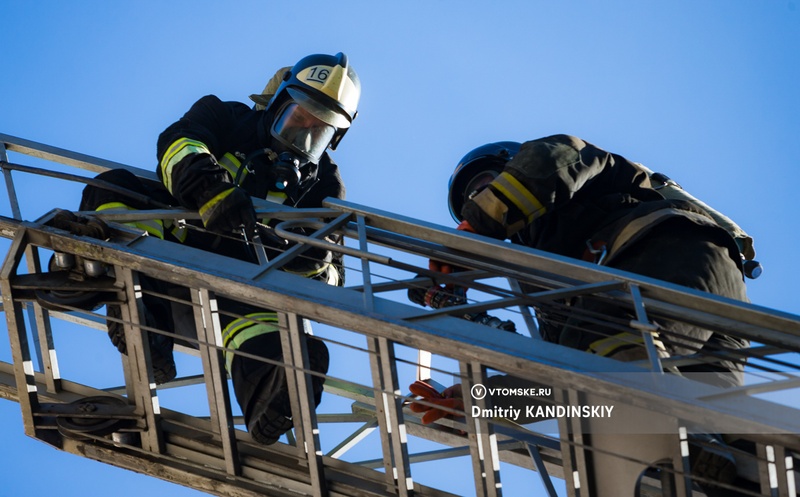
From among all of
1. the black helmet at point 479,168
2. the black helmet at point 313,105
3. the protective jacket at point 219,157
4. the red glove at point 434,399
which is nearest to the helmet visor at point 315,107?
the black helmet at point 313,105

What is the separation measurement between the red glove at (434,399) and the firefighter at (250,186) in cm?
51

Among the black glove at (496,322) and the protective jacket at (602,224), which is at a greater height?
the protective jacket at (602,224)

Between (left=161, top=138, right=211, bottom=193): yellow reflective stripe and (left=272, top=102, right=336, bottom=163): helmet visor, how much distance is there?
0.96m

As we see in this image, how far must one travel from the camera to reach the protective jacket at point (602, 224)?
557 centimetres

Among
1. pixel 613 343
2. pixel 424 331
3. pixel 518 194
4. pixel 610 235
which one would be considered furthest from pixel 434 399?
pixel 424 331

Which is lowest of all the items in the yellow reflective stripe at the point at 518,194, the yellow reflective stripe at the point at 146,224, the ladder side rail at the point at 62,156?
the yellow reflective stripe at the point at 146,224

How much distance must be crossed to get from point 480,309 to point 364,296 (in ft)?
1.59

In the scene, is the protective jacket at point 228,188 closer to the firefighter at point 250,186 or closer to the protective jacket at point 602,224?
the firefighter at point 250,186

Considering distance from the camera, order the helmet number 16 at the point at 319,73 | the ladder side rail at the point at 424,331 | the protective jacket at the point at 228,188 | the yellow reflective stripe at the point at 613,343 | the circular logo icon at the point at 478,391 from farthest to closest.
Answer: the helmet number 16 at the point at 319,73, the protective jacket at the point at 228,188, the yellow reflective stripe at the point at 613,343, the circular logo icon at the point at 478,391, the ladder side rail at the point at 424,331

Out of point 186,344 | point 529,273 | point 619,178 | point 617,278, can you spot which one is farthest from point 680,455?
point 186,344

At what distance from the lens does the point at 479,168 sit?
714cm

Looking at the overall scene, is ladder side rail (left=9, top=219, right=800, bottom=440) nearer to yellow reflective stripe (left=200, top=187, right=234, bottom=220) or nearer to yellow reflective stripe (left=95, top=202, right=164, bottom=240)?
yellow reflective stripe (left=200, top=187, right=234, bottom=220)

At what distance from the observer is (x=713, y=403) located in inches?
159

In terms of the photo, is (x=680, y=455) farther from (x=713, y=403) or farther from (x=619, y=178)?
(x=619, y=178)
